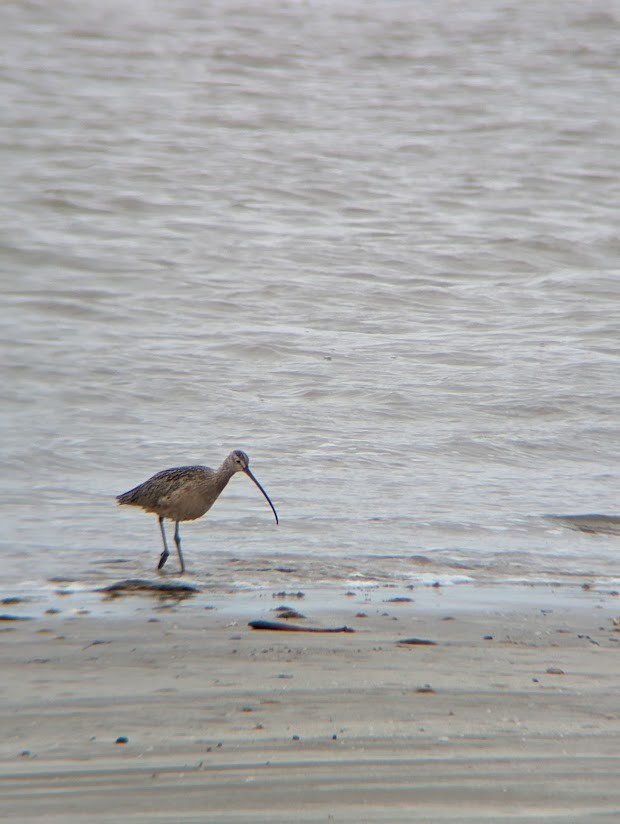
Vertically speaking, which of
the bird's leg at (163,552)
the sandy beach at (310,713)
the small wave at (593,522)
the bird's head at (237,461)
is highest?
the sandy beach at (310,713)

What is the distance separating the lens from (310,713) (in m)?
3.93

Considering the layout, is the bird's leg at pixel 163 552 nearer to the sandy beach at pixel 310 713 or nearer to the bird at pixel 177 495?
the bird at pixel 177 495

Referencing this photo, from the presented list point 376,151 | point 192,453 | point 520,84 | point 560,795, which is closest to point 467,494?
point 192,453

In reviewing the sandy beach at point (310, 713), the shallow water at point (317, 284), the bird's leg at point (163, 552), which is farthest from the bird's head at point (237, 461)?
the sandy beach at point (310, 713)

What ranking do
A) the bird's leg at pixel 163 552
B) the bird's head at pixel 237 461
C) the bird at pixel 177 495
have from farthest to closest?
1. the bird's head at pixel 237 461
2. the bird at pixel 177 495
3. the bird's leg at pixel 163 552

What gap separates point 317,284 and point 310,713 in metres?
12.0

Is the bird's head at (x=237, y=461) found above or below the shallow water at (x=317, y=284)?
above

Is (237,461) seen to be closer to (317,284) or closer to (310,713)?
(310,713)

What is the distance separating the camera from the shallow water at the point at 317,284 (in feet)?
25.3

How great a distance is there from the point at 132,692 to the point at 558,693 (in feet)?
4.51

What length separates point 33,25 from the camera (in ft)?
90.3

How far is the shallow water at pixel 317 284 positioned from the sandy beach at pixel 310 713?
105 centimetres

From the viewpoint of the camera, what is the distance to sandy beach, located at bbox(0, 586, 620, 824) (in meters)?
3.29

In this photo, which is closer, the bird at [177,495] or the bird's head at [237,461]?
the bird at [177,495]
